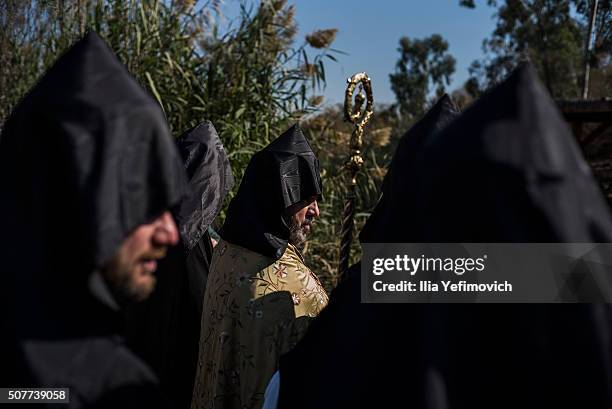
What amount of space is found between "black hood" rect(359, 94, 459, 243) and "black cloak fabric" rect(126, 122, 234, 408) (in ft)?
3.59

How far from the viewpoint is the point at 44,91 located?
131 centimetres

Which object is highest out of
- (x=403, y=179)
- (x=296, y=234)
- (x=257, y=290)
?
(x=296, y=234)

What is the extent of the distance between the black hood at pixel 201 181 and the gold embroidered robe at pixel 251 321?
29 centimetres

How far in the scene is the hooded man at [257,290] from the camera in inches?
99.3

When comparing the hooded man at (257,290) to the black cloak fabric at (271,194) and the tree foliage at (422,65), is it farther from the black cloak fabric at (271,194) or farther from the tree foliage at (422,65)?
the tree foliage at (422,65)

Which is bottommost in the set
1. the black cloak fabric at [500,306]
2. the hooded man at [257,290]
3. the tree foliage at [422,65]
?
the black cloak fabric at [500,306]

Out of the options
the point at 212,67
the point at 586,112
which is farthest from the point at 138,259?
the point at 586,112

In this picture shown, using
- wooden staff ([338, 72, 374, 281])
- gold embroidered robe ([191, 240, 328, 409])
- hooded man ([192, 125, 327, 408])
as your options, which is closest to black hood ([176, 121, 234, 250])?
hooded man ([192, 125, 327, 408])

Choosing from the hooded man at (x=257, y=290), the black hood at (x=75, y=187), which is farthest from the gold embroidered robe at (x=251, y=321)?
the black hood at (x=75, y=187)

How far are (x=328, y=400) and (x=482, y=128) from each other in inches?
26.3

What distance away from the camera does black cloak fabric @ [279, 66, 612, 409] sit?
1.16m

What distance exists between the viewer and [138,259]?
131 cm

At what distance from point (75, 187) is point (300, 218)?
178 centimetres

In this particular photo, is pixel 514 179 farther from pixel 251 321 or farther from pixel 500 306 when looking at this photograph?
pixel 251 321
